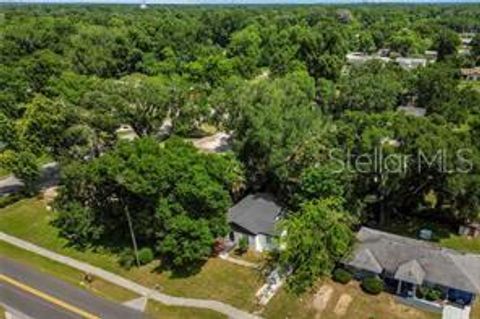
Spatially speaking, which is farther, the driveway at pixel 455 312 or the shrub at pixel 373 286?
the shrub at pixel 373 286

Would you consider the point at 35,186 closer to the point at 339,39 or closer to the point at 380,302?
the point at 380,302

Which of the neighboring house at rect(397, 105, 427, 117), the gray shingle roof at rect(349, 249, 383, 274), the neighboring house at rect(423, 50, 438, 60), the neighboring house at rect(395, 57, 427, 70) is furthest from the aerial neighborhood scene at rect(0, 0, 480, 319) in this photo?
the neighboring house at rect(423, 50, 438, 60)

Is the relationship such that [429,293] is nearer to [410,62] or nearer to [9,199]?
[9,199]

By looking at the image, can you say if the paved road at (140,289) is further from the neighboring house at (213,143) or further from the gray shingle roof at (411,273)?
the neighboring house at (213,143)

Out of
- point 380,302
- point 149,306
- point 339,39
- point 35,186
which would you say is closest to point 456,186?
point 380,302

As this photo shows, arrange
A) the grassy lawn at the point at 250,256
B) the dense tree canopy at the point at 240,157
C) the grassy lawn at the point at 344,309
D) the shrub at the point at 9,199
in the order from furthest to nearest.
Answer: the shrub at the point at 9,199
the grassy lawn at the point at 250,256
the dense tree canopy at the point at 240,157
the grassy lawn at the point at 344,309

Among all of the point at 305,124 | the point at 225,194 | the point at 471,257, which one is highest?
the point at 305,124

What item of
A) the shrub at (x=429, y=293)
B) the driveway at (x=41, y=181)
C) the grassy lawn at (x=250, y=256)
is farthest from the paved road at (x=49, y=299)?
the shrub at (x=429, y=293)
